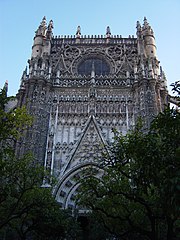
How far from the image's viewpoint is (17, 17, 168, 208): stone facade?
18438 millimetres

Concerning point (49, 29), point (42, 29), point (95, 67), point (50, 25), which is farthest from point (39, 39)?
point (95, 67)

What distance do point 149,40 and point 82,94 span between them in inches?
319

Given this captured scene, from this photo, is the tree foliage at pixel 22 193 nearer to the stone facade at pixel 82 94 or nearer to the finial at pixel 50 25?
the stone facade at pixel 82 94

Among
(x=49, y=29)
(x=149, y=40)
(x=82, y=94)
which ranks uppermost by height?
(x=49, y=29)

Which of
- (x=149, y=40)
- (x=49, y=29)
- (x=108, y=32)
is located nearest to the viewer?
(x=149, y=40)

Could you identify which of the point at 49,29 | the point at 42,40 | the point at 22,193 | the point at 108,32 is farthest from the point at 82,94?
the point at 22,193

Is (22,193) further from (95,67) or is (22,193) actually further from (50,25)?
(50,25)

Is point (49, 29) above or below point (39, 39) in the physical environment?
above

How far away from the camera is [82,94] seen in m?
21.7

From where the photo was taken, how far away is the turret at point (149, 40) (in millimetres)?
23734

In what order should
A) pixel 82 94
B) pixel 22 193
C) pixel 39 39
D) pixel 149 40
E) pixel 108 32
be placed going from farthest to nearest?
pixel 108 32 → pixel 39 39 → pixel 149 40 → pixel 82 94 → pixel 22 193

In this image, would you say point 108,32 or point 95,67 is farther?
point 108,32

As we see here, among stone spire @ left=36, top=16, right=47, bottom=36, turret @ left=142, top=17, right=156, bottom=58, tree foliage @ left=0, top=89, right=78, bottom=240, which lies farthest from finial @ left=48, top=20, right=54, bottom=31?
tree foliage @ left=0, top=89, right=78, bottom=240

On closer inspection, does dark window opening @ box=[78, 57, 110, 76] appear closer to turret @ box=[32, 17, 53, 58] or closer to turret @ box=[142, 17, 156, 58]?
turret @ box=[32, 17, 53, 58]
